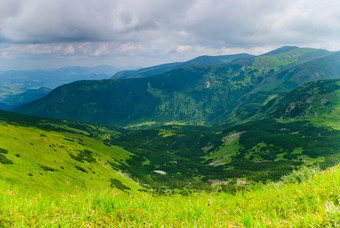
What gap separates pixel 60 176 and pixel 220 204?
2999 inches

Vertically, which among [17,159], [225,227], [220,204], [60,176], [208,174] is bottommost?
[208,174]

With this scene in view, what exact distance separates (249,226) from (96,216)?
12.0 ft

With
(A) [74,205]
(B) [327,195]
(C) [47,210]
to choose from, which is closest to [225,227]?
(B) [327,195]

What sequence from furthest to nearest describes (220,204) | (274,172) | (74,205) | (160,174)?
(160,174) < (274,172) < (220,204) < (74,205)

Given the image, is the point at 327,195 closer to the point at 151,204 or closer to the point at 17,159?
the point at 151,204

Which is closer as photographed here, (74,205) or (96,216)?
(96,216)

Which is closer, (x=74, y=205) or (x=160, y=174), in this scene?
(x=74, y=205)

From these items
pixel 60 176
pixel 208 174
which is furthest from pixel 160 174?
pixel 60 176

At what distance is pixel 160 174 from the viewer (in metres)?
191

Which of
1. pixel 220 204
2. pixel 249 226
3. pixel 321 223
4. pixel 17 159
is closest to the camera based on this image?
pixel 321 223

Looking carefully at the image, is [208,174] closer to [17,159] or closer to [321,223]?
[17,159]

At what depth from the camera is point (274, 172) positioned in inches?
6496

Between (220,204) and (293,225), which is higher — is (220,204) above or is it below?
below

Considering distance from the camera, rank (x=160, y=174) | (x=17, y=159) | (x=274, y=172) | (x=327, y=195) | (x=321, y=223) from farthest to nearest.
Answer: (x=160, y=174), (x=274, y=172), (x=17, y=159), (x=327, y=195), (x=321, y=223)
